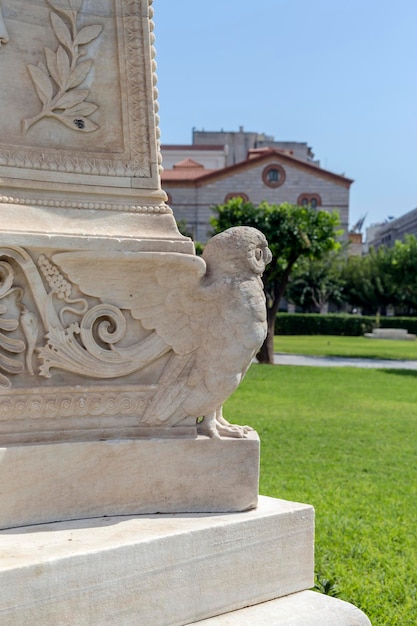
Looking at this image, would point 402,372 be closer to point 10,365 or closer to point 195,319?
point 195,319

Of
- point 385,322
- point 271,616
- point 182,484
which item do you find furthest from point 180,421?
point 385,322

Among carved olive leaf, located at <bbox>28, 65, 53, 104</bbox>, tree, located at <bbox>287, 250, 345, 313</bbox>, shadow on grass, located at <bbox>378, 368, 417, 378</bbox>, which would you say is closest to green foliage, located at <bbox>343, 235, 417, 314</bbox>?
tree, located at <bbox>287, 250, 345, 313</bbox>

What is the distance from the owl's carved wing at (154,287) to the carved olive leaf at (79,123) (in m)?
→ 0.53

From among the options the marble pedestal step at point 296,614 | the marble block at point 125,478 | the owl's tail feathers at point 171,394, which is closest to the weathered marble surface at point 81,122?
the owl's tail feathers at point 171,394

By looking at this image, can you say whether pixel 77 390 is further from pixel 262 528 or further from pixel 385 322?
pixel 385 322

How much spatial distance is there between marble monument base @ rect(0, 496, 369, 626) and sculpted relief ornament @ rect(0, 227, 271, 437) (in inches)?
Answer: 14.7

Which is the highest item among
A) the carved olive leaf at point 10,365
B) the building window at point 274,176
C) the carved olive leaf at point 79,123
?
the building window at point 274,176

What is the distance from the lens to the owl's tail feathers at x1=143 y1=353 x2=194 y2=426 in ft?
8.68

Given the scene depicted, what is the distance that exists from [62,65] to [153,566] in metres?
1.78

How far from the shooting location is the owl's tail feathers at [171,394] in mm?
2645

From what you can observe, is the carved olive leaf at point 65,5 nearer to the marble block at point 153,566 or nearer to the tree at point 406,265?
the marble block at point 153,566

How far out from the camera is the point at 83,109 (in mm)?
2719

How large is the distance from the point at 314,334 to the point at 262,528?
102ft

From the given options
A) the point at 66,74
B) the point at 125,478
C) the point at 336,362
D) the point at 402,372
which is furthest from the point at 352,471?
the point at 336,362
